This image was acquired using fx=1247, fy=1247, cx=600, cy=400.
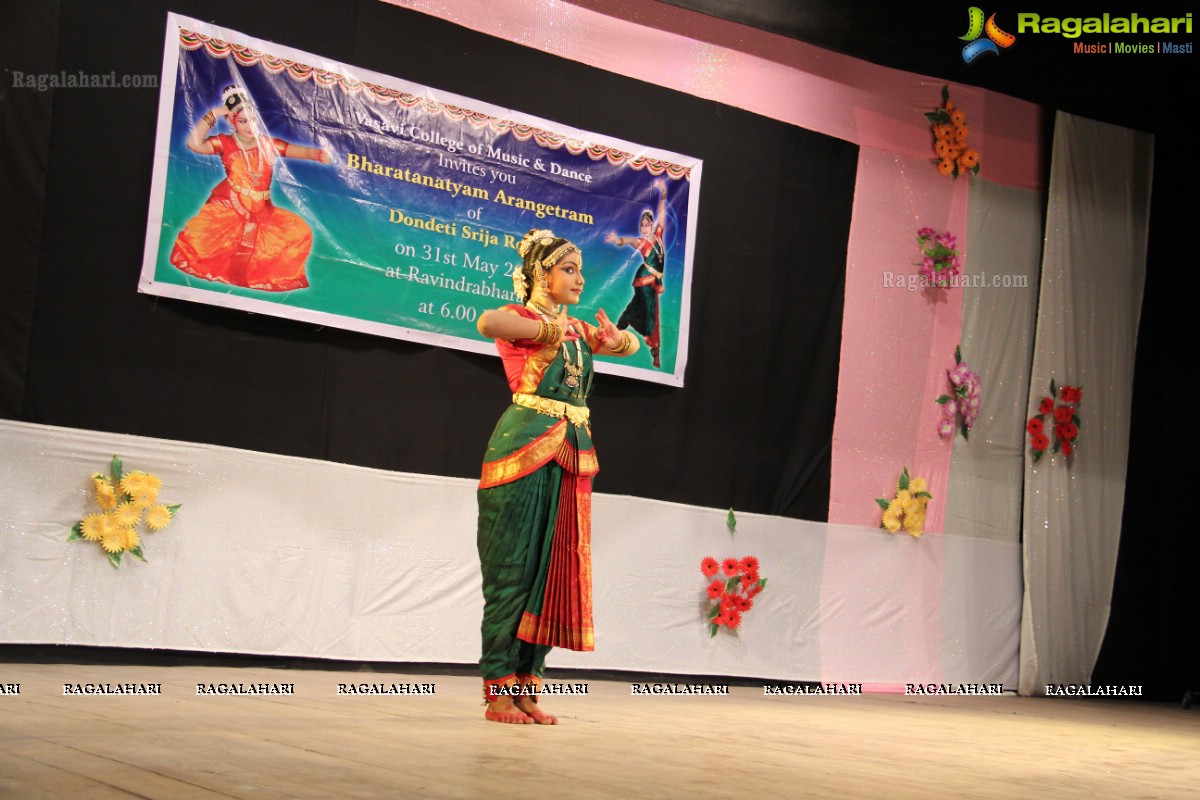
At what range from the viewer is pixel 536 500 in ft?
11.4

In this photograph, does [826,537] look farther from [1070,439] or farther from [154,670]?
[154,670]

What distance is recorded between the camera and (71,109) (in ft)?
14.8

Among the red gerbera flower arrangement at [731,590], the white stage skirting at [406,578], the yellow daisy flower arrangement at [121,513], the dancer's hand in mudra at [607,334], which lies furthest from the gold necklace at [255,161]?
the red gerbera flower arrangement at [731,590]

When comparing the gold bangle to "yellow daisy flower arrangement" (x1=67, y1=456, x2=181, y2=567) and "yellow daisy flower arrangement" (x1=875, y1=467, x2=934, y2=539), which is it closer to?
"yellow daisy flower arrangement" (x1=67, y1=456, x2=181, y2=567)

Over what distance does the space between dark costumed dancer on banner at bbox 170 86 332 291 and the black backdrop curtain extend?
158 mm

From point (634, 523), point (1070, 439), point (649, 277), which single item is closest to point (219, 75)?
point (649, 277)

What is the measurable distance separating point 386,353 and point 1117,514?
14.1 ft

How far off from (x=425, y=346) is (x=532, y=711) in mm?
2133

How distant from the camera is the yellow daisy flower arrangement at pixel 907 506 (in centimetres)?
639

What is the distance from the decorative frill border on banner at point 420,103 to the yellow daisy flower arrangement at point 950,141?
1618mm

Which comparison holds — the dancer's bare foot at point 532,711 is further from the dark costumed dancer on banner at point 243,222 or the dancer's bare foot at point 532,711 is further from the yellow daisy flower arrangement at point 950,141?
the yellow daisy flower arrangement at point 950,141

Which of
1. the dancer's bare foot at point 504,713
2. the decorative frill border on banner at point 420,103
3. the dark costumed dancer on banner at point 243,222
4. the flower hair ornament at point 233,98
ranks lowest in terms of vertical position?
the dancer's bare foot at point 504,713

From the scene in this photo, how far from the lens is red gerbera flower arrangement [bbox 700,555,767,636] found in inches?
229

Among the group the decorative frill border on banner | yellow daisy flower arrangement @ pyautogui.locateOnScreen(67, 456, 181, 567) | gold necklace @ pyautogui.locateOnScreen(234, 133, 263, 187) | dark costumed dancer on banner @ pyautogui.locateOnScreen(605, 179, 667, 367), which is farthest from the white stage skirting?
the decorative frill border on banner
